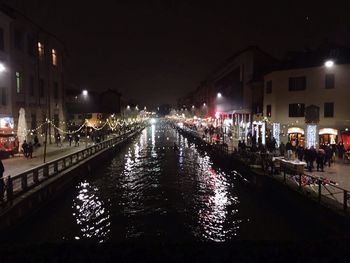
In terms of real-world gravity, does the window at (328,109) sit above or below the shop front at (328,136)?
above

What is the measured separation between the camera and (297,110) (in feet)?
125

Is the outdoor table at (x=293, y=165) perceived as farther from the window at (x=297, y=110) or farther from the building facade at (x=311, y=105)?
the window at (x=297, y=110)

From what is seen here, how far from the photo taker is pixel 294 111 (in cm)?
3850

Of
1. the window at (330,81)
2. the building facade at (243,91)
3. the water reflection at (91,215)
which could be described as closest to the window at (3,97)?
the water reflection at (91,215)

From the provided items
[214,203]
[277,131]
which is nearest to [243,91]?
[277,131]

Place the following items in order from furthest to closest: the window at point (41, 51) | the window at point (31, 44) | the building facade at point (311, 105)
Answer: the window at point (41, 51) → the window at point (31, 44) → the building facade at point (311, 105)

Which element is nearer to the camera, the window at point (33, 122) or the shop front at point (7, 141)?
the shop front at point (7, 141)

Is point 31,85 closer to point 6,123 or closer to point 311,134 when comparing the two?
point 6,123

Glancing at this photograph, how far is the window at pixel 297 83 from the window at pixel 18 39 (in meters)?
26.5

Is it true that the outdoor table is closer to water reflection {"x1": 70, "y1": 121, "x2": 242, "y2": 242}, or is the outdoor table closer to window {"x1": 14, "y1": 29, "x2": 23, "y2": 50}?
water reflection {"x1": 70, "y1": 121, "x2": 242, "y2": 242}

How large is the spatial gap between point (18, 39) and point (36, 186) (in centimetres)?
2240

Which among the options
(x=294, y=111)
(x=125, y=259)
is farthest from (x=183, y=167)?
(x=125, y=259)

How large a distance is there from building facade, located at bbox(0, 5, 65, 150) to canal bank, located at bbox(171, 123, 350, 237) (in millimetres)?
20112

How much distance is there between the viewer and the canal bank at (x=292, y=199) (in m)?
15.3
